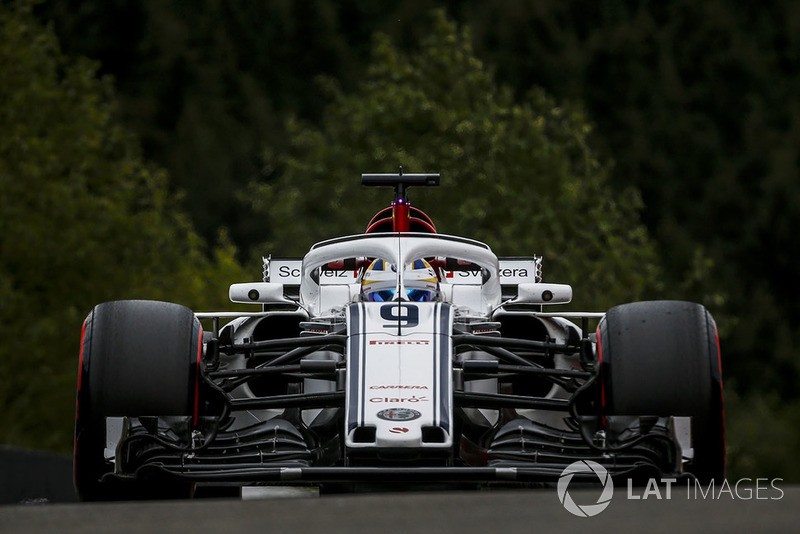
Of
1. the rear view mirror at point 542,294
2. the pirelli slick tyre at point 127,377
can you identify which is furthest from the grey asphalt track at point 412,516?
the rear view mirror at point 542,294

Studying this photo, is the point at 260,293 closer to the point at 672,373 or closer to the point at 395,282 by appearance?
the point at 395,282

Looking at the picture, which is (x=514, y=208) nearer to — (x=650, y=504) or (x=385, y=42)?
(x=385, y=42)

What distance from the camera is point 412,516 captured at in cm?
452

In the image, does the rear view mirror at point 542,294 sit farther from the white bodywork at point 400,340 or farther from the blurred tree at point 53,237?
the blurred tree at point 53,237

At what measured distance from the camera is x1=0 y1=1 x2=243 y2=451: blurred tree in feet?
92.1

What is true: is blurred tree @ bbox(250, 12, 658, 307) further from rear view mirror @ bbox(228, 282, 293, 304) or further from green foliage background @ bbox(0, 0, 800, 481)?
rear view mirror @ bbox(228, 282, 293, 304)

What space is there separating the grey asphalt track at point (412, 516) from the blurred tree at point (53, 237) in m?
23.3

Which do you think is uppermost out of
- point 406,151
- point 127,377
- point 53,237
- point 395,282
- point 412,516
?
point 406,151

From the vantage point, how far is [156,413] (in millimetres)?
7141

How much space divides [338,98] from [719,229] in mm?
27879

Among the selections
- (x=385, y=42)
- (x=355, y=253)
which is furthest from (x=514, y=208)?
(x=355, y=253)

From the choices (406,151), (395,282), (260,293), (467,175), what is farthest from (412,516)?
(406,151)

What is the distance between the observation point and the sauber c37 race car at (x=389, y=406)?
7023mm

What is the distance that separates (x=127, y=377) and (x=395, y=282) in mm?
1663
